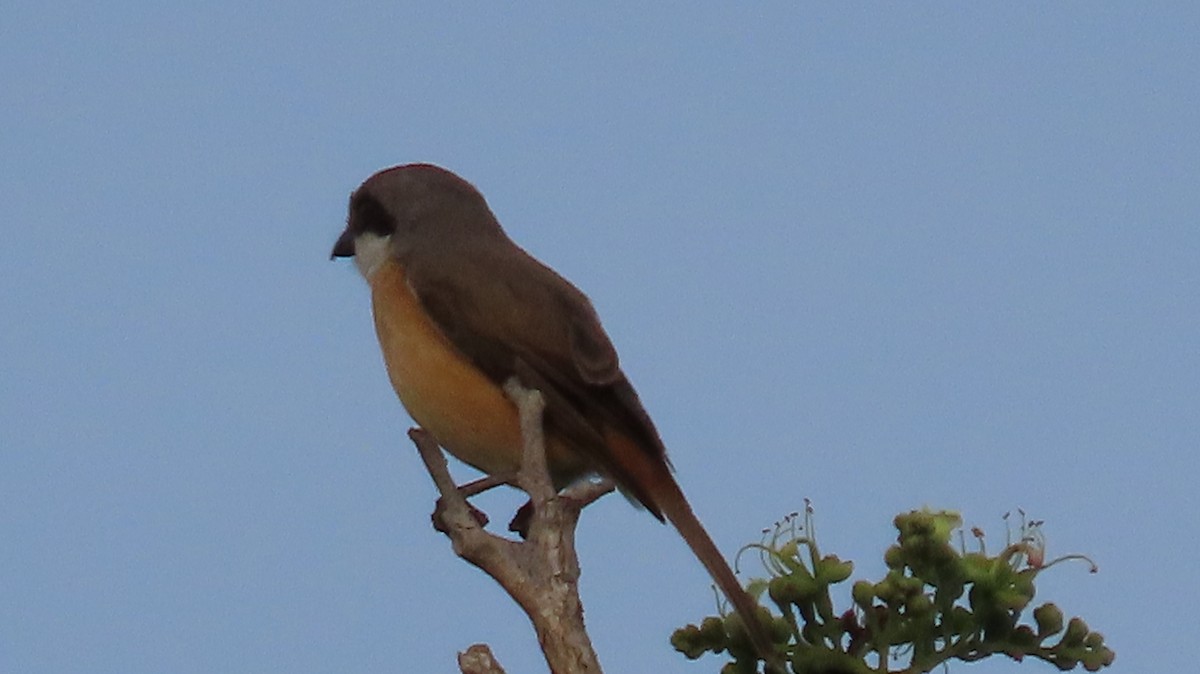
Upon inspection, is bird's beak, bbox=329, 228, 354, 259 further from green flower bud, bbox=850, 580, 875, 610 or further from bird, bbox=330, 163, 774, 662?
green flower bud, bbox=850, 580, 875, 610

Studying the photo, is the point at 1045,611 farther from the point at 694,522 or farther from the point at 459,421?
the point at 459,421

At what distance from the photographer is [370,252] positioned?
7469mm

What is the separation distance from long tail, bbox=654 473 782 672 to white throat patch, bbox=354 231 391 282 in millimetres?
1758

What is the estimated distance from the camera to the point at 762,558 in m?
5.23

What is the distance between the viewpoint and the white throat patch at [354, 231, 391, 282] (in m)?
7.37

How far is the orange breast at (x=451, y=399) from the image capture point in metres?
6.56

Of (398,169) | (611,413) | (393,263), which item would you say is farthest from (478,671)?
(398,169)

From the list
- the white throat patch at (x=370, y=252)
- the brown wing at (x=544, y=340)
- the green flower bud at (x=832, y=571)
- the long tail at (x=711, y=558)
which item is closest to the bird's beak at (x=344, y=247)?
the white throat patch at (x=370, y=252)

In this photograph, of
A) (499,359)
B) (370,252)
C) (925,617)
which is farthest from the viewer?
(370,252)

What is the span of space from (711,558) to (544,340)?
1.24m

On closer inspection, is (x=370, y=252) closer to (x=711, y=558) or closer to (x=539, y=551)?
(x=711, y=558)

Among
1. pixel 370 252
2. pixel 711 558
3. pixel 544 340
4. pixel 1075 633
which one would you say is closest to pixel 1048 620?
pixel 1075 633

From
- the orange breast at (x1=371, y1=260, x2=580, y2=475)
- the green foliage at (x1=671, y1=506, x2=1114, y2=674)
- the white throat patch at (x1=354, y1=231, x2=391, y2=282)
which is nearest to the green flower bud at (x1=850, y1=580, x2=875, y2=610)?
the green foliage at (x1=671, y1=506, x2=1114, y2=674)

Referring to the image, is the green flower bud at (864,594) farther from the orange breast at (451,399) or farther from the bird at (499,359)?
the orange breast at (451,399)
